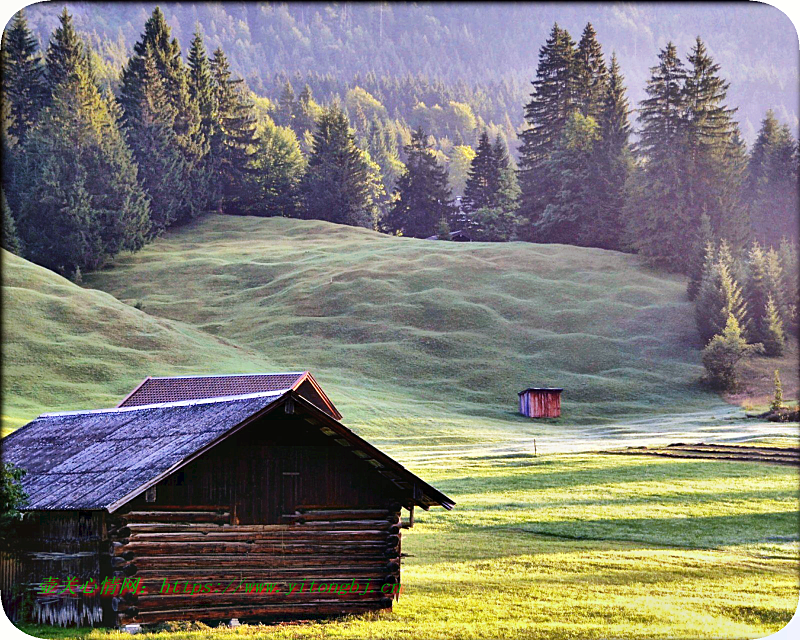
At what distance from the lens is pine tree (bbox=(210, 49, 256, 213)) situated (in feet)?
437

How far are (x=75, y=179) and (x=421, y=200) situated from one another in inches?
Result: 2104

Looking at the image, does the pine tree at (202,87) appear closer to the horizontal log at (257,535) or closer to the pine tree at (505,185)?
the pine tree at (505,185)

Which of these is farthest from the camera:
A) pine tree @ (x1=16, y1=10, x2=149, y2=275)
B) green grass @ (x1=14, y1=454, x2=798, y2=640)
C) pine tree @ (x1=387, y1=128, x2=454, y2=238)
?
pine tree @ (x1=387, y1=128, x2=454, y2=238)

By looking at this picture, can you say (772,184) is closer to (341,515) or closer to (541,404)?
(541,404)

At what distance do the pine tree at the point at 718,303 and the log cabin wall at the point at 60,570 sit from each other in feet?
246

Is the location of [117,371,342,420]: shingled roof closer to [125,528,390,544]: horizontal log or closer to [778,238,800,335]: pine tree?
[125,528,390,544]: horizontal log

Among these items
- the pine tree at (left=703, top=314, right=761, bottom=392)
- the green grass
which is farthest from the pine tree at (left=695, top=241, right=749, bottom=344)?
the green grass

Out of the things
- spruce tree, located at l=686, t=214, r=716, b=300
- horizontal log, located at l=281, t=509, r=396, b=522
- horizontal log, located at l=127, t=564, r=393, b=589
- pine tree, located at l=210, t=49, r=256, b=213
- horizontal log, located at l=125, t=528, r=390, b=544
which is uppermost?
pine tree, located at l=210, t=49, r=256, b=213

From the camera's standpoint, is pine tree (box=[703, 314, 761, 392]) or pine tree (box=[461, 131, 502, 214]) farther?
pine tree (box=[461, 131, 502, 214])

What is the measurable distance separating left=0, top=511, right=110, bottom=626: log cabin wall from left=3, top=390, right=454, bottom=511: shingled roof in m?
0.58

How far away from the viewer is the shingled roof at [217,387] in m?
40.4

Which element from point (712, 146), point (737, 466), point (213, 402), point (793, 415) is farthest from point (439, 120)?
point (213, 402)

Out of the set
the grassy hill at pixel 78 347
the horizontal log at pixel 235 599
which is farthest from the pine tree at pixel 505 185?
the horizontal log at pixel 235 599

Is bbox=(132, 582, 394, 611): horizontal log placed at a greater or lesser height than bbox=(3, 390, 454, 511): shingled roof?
lesser
